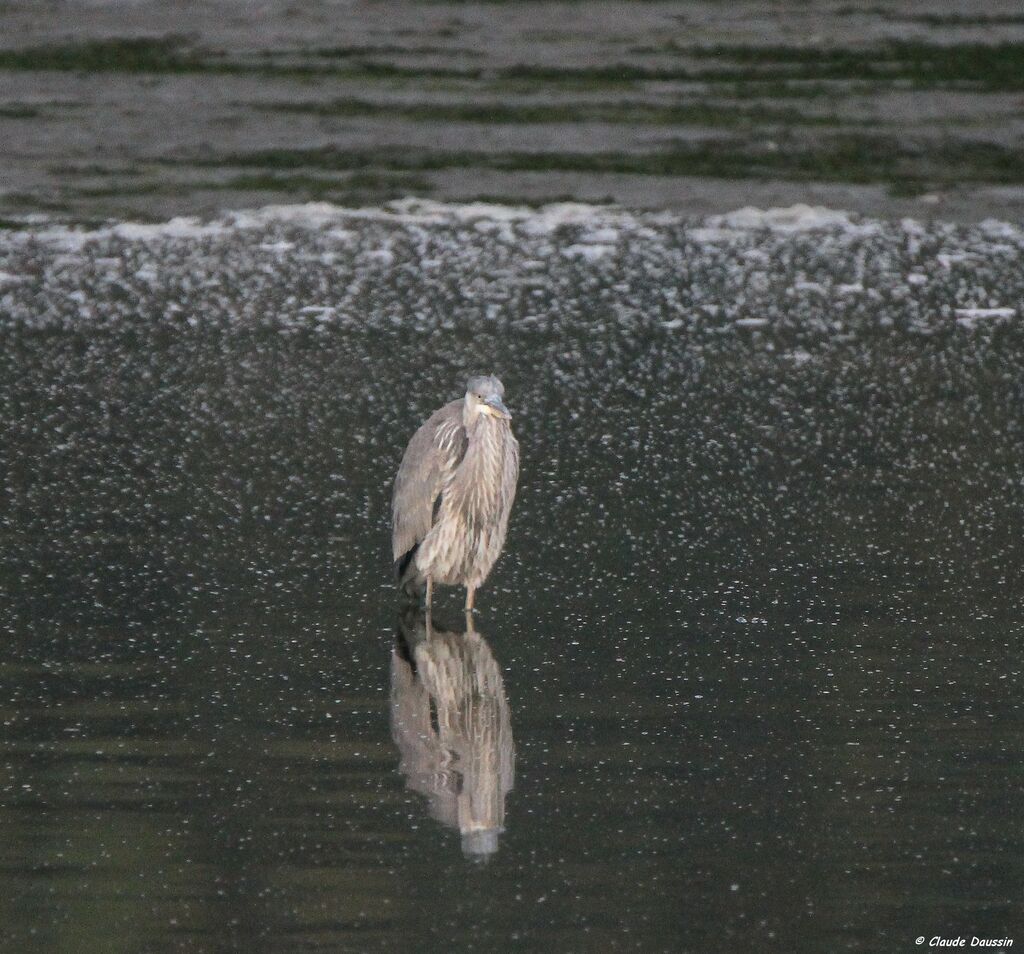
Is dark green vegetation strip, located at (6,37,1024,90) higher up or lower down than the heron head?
higher up

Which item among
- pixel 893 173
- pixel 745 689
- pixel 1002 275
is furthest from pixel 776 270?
pixel 745 689

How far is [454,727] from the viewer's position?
5891 mm

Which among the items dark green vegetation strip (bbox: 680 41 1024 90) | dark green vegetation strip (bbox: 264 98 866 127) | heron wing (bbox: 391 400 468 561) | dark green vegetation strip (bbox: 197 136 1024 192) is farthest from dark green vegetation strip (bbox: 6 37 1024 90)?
heron wing (bbox: 391 400 468 561)

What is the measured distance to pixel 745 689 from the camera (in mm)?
6156

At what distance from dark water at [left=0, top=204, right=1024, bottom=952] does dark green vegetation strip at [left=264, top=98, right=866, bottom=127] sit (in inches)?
127

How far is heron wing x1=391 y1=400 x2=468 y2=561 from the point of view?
24.1ft

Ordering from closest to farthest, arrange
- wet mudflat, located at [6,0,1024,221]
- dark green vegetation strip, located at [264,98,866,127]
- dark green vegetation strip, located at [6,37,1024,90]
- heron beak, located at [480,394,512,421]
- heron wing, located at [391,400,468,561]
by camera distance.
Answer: heron beak, located at [480,394,512,421] < heron wing, located at [391,400,468,561] < wet mudflat, located at [6,0,1024,221] < dark green vegetation strip, located at [264,98,866,127] < dark green vegetation strip, located at [6,37,1024,90]

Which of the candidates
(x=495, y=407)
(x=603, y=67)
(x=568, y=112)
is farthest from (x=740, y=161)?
(x=495, y=407)

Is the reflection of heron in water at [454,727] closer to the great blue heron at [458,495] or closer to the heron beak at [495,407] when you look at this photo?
the great blue heron at [458,495]

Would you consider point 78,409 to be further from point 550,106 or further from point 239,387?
point 550,106

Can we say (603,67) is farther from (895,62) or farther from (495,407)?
(495,407)

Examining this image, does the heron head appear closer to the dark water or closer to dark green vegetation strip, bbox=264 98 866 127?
the dark water

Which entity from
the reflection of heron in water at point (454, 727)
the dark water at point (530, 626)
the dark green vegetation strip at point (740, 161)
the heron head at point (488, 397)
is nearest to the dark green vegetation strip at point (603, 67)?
the dark green vegetation strip at point (740, 161)

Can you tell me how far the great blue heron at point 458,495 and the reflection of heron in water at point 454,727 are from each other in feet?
0.72
